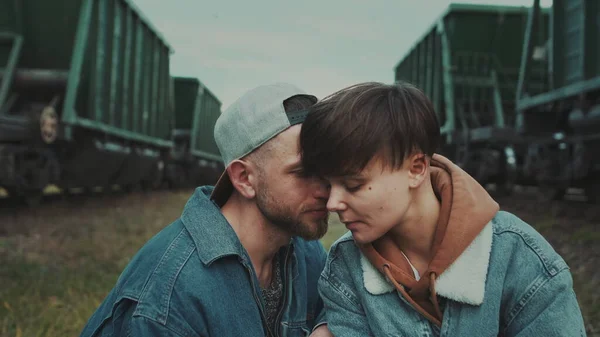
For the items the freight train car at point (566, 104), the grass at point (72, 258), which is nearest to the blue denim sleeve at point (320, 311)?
the grass at point (72, 258)

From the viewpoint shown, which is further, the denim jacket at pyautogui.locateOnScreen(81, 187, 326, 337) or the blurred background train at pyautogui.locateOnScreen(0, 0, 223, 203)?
the blurred background train at pyautogui.locateOnScreen(0, 0, 223, 203)

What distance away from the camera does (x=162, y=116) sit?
15.1 metres

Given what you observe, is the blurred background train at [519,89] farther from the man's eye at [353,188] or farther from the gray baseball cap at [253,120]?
the man's eye at [353,188]

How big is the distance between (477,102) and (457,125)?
1.73 ft

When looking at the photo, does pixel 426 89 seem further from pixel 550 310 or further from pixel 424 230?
pixel 550 310

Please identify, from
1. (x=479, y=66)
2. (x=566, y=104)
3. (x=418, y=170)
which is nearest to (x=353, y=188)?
(x=418, y=170)

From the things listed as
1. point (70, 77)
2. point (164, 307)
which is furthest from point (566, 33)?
point (164, 307)

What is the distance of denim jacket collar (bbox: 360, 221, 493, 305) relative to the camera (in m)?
1.67

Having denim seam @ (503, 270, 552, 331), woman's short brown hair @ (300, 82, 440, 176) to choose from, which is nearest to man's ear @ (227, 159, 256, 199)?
woman's short brown hair @ (300, 82, 440, 176)

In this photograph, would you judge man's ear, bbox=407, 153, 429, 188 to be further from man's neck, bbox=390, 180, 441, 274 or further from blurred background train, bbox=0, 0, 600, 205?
blurred background train, bbox=0, 0, 600, 205

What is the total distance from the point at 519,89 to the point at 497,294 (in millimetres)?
7369

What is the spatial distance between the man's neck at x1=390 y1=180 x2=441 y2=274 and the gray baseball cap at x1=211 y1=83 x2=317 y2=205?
1.51 feet

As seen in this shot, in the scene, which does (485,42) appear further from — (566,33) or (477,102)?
(566,33)

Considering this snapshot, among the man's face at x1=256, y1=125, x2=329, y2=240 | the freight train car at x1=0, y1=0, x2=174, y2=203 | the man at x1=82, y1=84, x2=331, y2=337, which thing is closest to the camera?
the man at x1=82, y1=84, x2=331, y2=337
